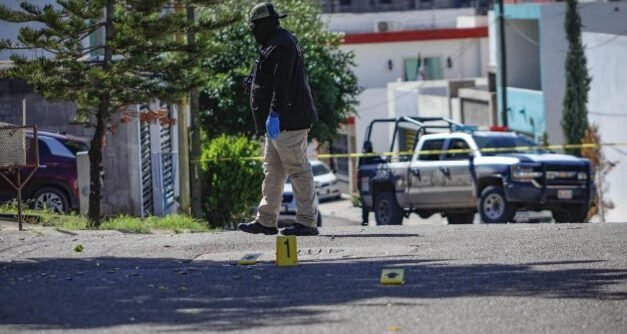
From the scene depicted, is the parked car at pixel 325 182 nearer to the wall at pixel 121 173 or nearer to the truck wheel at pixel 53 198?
the wall at pixel 121 173

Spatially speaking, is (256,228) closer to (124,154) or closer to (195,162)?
(195,162)

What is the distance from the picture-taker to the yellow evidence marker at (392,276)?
934 cm

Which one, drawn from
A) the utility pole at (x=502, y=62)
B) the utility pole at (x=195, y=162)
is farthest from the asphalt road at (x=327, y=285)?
the utility pole at (x=502, y=62)

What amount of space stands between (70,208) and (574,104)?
21.5 m

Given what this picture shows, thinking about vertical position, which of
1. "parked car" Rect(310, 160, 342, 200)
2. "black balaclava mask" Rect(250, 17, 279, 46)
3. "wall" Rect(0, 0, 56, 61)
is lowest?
"parked car" Rect(310, 160, 342, 200)

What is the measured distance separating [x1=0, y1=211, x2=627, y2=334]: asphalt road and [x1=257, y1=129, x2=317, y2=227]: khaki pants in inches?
9.7

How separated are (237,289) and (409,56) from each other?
59750 mm

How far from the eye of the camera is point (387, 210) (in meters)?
26.2

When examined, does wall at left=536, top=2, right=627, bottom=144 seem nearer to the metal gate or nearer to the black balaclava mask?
the metal gate

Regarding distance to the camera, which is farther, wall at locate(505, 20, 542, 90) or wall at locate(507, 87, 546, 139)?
wall at locate(505, 20, 542, 90)

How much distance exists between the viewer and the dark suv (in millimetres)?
23828

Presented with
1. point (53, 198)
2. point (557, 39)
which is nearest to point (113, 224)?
point (53, 198)

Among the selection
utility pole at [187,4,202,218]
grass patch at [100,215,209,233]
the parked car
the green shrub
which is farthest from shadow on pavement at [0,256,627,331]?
the parked car

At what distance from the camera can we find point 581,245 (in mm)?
11547
